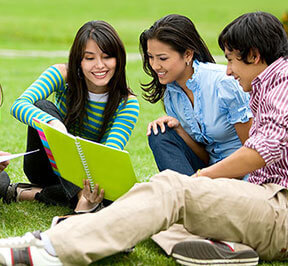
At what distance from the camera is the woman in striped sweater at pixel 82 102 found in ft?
11.6

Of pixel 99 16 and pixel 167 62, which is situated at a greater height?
pixel 167 62

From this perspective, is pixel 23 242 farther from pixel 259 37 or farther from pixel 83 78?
pixel 83 78

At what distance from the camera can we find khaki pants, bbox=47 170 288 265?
7.98ft

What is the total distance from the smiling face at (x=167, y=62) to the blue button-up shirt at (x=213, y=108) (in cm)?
6

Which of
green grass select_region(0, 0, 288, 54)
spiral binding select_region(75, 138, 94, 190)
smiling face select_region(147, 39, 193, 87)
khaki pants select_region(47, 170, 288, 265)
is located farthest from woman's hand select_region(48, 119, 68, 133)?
green grass select_region(0, 0, 288, 54)

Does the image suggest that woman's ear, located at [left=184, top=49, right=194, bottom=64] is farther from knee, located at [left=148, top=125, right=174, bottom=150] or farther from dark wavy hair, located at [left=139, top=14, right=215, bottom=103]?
knee, located at [left=148, top=125, right=174, bottom=150]

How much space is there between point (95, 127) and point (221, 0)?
28.1 m

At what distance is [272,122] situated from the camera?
266 cm

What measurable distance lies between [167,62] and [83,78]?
0.57 metres

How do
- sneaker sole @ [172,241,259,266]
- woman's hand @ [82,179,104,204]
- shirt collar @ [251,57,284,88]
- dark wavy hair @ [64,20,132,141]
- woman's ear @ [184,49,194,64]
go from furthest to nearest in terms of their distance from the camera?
1. dark wavy hair @ [64,20,132,141]
2. woman's ear @ [184,49,194,64]
3. woman's hand @ [82,179,104,204]
4. shirt collar @ [251,57,284,88]
5. sneaker sole @ [172,241,259,266]

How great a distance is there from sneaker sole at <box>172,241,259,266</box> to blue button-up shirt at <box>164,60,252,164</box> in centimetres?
96

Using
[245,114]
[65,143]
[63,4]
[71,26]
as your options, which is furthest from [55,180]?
[63,4]

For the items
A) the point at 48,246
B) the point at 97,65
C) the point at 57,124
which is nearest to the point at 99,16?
the point at 97,65

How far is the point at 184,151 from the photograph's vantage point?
3.51 m
